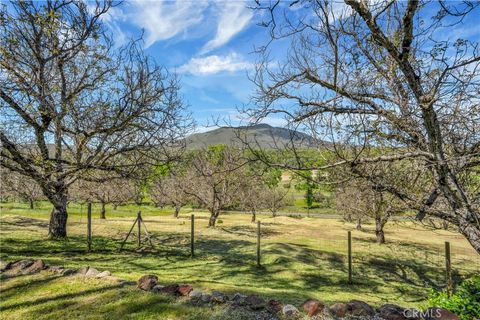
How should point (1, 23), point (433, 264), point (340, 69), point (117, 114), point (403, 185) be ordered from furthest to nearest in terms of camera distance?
point (433, 264) → point (117, 114) → point (1, 23) → point (403, 185) → point (340, 69)

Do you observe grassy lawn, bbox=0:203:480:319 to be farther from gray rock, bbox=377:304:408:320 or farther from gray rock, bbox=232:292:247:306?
gray rock, bbox=377:304:408:320

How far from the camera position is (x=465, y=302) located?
3.90 meters

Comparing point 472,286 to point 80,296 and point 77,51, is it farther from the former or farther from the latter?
point 77,51

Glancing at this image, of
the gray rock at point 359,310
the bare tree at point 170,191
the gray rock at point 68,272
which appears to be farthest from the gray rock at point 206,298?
the bare tree at point 170,191

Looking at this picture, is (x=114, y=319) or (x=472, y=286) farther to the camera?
(x=472, y=286)

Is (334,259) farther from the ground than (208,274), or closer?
closer

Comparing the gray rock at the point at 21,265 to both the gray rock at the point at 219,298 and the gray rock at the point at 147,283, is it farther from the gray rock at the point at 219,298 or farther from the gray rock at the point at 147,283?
the gray rock at the point at 219,298

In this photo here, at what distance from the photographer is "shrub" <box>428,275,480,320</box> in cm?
378

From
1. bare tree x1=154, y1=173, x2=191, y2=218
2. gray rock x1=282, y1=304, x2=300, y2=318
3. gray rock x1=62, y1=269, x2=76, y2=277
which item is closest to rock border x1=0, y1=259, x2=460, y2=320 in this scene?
gray rock x1=282, y1=304, x2=300, y2=318

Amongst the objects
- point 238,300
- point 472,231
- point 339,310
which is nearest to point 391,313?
point 339,310

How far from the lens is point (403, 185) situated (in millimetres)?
4797

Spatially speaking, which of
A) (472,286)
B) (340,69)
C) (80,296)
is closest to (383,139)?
(340,69)

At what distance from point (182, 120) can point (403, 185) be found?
6.62 meters

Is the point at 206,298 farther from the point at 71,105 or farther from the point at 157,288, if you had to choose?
the point at 71,105
